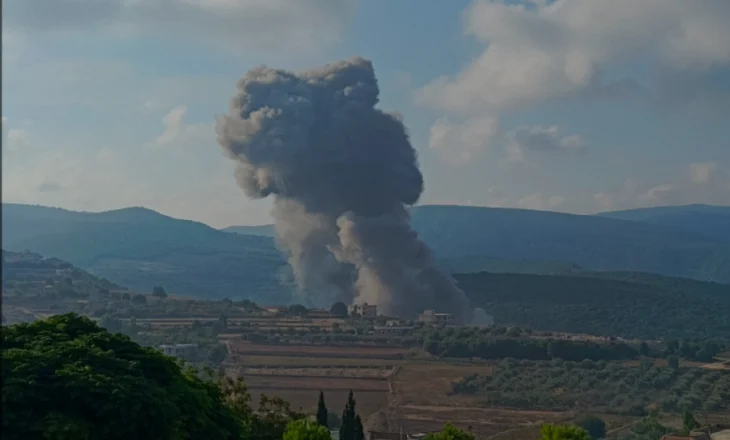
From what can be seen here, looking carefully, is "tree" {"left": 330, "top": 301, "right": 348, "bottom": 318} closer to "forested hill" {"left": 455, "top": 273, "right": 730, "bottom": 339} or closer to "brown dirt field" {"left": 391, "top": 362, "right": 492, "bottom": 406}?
"forested hill" {"left": 455, "top": 273, "right": 730, "bottom": 339}

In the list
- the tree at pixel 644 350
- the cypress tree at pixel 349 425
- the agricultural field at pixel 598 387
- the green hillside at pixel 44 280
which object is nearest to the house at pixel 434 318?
the tree at pixel 644 350

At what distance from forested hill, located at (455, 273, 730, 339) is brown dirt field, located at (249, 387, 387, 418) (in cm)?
3310

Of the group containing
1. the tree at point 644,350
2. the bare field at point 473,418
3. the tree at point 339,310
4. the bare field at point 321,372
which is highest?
the tree at point 339,310

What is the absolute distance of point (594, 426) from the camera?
130 ft

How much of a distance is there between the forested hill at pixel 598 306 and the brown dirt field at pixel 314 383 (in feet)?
101

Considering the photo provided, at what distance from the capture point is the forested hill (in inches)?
3103

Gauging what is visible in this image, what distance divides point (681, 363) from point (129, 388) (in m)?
48.5

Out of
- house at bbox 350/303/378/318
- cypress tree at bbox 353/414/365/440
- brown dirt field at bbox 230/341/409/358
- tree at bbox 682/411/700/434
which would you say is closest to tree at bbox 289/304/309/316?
house at bbox 350/303/378/318

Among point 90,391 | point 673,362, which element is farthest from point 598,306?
point 90,391

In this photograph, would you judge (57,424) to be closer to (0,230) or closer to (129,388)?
(129,388)

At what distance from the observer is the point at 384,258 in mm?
73688

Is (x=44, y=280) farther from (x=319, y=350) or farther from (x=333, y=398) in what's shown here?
(x=333, y=398)

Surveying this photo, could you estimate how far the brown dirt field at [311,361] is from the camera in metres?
53.9

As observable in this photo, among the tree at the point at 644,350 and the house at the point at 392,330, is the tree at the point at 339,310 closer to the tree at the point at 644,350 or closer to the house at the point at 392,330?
the house at the point at 392,330
